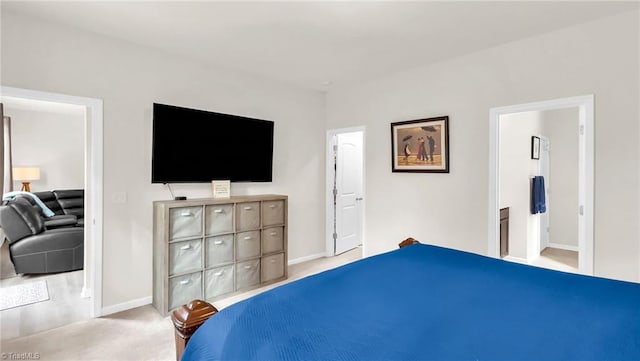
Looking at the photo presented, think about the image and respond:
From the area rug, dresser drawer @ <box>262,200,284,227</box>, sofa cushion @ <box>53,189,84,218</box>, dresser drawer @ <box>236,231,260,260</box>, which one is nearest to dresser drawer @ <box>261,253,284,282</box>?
dresser drawer @ <box>236,231,260,260</box>

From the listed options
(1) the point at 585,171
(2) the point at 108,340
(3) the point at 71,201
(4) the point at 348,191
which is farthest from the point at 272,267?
(3) the point at 71,201

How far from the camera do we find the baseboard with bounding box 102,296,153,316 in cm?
305

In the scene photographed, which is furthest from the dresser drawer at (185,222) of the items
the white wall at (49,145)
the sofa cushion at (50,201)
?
the white wall at (49,145)

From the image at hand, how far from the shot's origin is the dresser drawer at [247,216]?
3.58 metres

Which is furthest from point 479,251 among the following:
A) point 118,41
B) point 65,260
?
Result: point 65,260

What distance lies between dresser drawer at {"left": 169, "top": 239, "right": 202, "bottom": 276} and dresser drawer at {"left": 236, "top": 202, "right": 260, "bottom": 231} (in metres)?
0.48

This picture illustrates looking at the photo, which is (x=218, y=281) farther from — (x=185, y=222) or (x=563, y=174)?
(x=563, y=174)

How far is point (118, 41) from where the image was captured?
309cm

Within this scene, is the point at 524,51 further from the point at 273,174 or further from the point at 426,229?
the point at 273,174

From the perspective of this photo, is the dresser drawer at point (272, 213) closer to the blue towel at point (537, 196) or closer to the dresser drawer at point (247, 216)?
the dresser drawer at point (247, 216)

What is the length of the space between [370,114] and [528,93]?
184 cm

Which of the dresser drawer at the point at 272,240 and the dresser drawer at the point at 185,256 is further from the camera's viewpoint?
the dresser drawer at the point at 272,240

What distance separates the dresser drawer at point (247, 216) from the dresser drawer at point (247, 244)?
7cm

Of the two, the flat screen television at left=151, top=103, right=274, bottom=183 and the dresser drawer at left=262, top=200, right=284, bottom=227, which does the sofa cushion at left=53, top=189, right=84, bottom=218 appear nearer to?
the flat screen television at left=151, top=103, right=274, bottom=183
